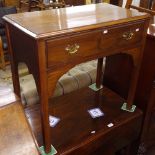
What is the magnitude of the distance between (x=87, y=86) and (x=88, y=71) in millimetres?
260

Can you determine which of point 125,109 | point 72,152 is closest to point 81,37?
point 72,152

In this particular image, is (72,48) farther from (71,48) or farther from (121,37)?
(121,37)

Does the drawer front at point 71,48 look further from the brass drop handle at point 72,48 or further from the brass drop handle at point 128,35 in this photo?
the brass drop handle at point 128,35

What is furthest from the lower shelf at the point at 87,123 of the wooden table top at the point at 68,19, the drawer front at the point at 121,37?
the wooden table top at the point at 68,19

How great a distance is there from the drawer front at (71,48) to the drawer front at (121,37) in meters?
0.05

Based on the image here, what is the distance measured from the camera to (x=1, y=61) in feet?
10.4

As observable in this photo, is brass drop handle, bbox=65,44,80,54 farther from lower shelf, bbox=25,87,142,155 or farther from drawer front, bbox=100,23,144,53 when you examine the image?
lower shelf, bbox=25,87,142,155

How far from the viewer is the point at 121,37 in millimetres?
1043

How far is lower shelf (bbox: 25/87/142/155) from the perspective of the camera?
1177 mm

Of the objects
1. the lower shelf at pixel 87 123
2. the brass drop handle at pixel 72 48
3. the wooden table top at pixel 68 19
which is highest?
the wooden table top at pixel 68 19

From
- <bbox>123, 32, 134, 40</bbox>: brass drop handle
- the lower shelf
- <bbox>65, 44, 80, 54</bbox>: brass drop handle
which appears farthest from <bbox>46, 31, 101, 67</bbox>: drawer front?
the lower shelf

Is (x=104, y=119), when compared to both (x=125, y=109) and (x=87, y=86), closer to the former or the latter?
(x=125, y=109)

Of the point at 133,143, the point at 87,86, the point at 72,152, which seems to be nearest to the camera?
the point at 72,152

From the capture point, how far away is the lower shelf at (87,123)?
118 centimetres
